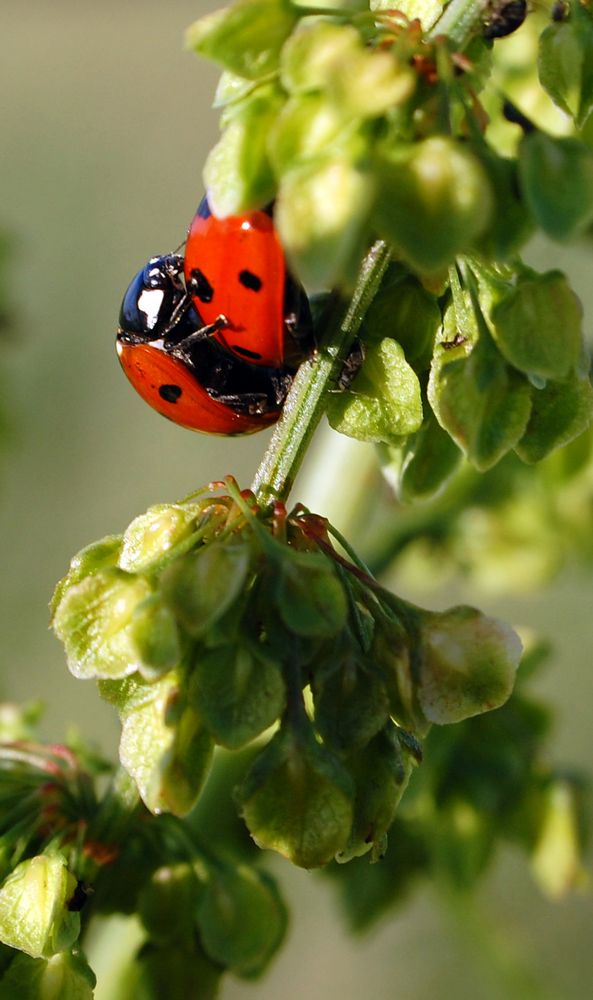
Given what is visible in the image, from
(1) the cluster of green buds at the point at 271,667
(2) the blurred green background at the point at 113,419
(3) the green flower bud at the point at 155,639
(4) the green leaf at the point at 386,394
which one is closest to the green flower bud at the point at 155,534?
(1) the cluster of green buds at the point at 271,667

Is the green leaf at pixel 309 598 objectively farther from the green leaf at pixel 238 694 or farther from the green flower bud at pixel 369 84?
the green flower bud at pixel 369 84

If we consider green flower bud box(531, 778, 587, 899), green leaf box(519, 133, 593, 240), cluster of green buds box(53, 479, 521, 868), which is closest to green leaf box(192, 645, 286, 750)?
cluster of green buds box(53, 479, 521, 868)

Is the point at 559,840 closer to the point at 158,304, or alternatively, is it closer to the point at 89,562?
the point at 158,304

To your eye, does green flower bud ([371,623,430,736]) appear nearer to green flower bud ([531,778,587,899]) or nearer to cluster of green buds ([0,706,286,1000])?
cluster of green buds ([0,706,286,1000])

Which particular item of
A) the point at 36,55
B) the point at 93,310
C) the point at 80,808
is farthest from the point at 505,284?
the point at 36,55

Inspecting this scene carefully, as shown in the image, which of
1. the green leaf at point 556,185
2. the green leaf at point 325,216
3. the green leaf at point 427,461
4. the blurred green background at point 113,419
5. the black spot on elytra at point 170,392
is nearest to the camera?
the green leaf at point 325,216

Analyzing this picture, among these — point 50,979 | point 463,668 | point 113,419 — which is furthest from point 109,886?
point 113,419

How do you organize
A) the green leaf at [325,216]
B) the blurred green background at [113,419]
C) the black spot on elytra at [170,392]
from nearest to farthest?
1. the green leaf at [325,216]
2. the black spot on elytra at [170,392]
3. the blurred green background at [113,419]

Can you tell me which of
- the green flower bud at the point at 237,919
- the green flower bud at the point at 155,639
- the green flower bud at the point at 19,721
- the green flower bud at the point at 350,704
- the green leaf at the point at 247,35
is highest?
the green leaf at the point at 247,35
